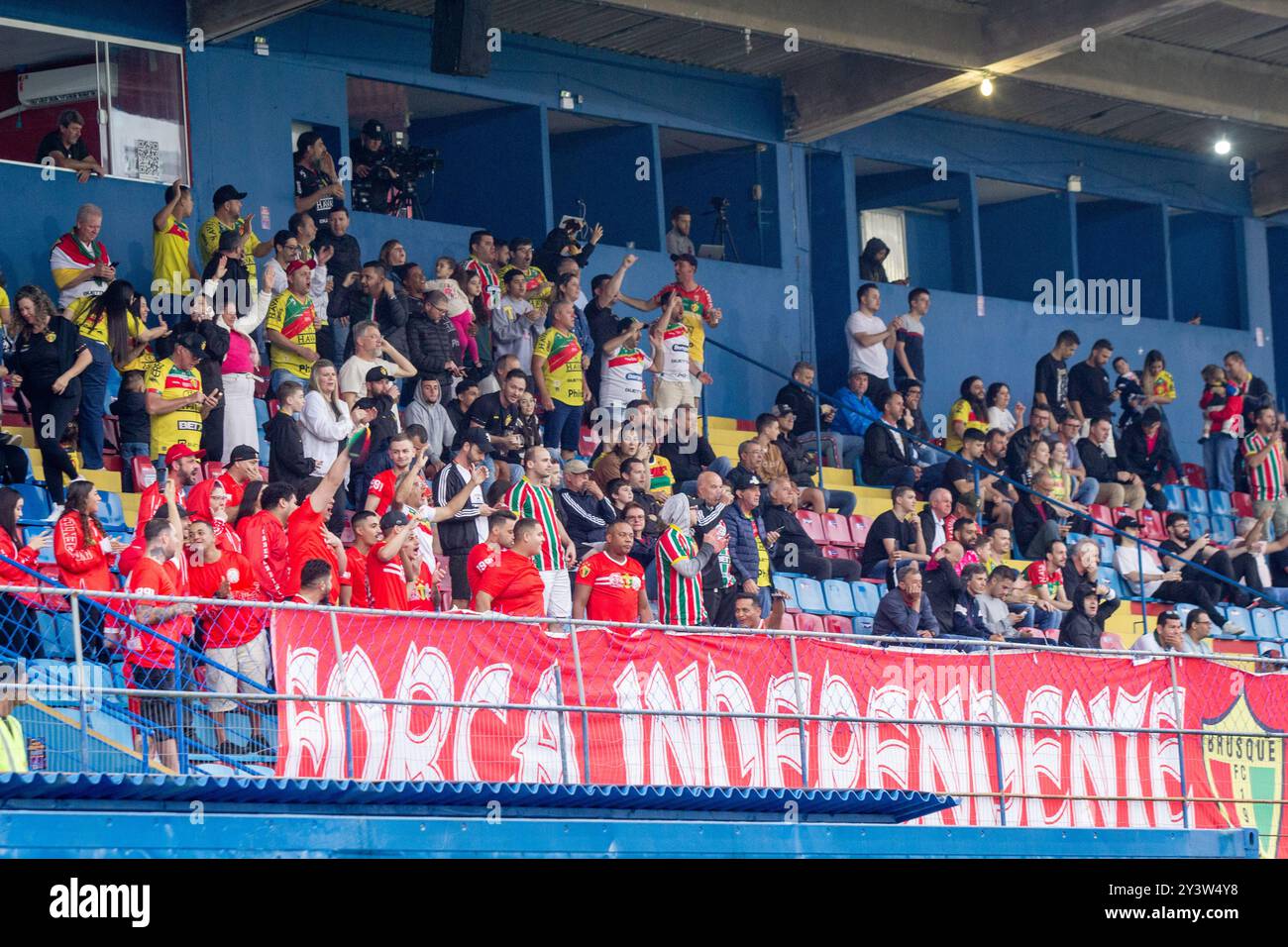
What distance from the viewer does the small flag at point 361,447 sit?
548 inches

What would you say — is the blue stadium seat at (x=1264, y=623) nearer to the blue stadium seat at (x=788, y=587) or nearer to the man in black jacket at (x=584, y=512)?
the blue stadium seat at (x=788, y=587)

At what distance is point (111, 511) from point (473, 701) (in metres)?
3.64

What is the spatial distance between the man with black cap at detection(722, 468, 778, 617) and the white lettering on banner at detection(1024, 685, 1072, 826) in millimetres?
2399

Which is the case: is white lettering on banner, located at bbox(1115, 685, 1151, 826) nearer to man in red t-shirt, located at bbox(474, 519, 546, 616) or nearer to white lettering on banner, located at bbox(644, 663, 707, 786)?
Result: white lettering on banner, located at bbox(644, 663, 707, 786)

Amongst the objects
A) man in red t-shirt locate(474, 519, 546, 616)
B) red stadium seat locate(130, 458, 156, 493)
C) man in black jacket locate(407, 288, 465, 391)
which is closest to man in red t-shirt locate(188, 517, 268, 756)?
man in red t-shirt locate(474, 519, 546, 616)

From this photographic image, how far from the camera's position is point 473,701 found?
10.5 meters

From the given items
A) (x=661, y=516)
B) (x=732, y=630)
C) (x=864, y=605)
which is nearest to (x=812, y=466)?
(x=864, y=605)

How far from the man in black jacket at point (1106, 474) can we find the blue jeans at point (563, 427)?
20.0 ft

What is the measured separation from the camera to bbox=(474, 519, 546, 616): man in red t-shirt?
12.2 metres

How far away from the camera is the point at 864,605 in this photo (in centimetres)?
1571

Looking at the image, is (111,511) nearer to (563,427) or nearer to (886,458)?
(563,427)

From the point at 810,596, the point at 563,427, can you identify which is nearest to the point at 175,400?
the point at 563,427

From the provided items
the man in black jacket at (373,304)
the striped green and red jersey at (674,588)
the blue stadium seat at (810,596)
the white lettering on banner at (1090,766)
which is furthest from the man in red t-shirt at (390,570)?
the blue stadium seat at (810,596)
